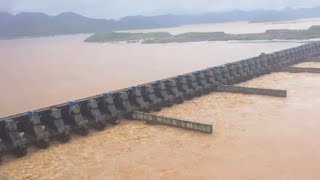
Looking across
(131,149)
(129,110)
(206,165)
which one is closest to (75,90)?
(129,110)

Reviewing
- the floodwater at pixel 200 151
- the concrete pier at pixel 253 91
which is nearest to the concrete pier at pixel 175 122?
the floodwater at pixel 200 151

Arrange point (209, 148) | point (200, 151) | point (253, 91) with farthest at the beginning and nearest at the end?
point (253, 91), point (209, 148), point (200, 151)

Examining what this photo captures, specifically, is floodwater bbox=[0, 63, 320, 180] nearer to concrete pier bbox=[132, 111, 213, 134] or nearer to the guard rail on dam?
concrete pier bbox=[132, 111, 213, 134]

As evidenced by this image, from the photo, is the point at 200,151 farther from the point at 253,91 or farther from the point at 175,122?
the point at 253,91

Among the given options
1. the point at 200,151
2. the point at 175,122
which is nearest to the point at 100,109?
the point at 175,122

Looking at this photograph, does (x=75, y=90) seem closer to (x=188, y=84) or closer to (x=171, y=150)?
(x=188, y=84)
